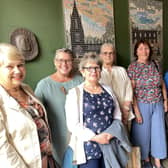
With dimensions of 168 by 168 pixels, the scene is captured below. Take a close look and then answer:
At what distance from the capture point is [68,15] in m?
1.88

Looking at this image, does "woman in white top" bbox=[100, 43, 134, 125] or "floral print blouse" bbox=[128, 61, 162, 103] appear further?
"floral print blouse" bbox=[128, 61, 162, 103]

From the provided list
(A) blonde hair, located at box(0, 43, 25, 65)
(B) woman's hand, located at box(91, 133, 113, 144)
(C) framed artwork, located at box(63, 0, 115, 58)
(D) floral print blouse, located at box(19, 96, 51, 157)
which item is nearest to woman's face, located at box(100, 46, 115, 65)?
(C) framed artwork, located at box(63, 0, 115, 58)

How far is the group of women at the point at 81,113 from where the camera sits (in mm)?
984

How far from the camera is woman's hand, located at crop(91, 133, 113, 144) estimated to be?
1.31 metres

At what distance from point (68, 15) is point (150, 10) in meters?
1.33

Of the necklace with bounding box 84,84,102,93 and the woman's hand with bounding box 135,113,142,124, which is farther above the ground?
the necklace with bounding box 84,84,102,93

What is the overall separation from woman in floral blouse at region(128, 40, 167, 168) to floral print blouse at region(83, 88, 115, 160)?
713 mm

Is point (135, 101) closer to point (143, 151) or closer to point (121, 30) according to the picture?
point (143, 151)

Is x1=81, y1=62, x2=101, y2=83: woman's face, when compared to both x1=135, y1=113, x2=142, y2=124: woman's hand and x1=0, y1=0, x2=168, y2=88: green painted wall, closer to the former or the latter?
x1=0, y1=0, x2=168, y2=88: green painted wall

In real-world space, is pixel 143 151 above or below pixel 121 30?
below

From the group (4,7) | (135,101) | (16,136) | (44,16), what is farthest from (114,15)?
(16,136)

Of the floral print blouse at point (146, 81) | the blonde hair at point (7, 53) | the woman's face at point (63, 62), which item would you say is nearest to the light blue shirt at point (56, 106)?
the woman's face at point (63, 62)

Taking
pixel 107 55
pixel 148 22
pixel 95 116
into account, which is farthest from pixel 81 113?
pixel 148 22

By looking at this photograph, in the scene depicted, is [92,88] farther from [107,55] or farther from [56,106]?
[107,55]
